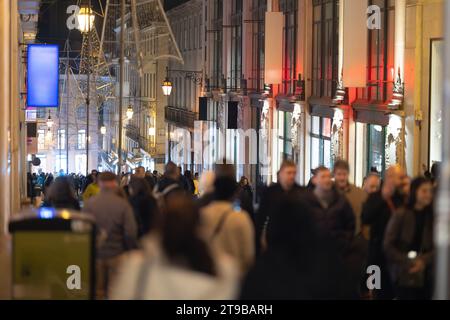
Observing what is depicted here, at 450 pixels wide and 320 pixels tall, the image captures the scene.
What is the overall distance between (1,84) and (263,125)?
88.5 ft

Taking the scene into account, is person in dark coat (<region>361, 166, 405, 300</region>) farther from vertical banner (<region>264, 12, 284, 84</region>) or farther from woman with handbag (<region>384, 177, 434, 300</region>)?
vertical banner (<region>264, 12, 284, 84</region>)

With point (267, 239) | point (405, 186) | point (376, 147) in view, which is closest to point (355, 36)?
point (376, 147)

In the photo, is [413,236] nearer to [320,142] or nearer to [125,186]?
[125,186]

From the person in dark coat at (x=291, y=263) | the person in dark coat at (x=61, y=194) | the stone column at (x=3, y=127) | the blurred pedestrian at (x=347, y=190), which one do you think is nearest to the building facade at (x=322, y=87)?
the stone column at (x=3, y=127)

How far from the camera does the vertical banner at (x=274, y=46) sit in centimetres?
3975

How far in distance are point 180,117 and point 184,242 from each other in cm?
5950

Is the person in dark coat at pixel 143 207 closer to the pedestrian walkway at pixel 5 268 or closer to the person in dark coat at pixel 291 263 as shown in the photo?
the pedestrian walkway at pixel 5 268

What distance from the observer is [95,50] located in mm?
50594

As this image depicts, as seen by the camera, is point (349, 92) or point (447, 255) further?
point (349, 92)

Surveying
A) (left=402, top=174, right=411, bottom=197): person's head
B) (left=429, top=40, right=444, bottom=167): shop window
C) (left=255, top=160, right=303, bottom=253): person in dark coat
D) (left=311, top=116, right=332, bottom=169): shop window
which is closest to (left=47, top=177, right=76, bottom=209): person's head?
(left=255, top=160, right=303, bottom=253): person in dark coat

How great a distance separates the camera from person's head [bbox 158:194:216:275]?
22.3ft

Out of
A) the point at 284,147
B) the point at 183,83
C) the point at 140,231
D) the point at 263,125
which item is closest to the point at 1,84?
the point at 140,231
